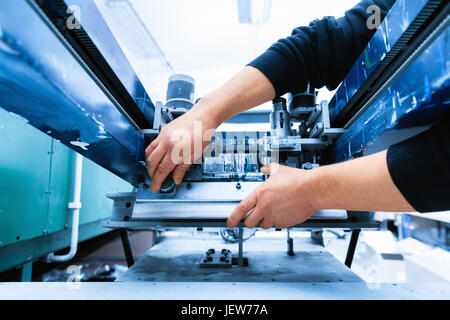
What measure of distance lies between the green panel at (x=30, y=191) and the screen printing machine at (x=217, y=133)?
469 mm

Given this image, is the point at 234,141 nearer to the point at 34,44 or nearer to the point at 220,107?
the point at 220,107

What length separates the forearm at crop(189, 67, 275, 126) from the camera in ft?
1.90

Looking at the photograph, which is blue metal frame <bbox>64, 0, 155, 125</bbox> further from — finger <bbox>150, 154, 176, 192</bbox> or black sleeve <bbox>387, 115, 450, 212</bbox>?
black sleeve <bbox>387, 115, 450, 212</bbox>

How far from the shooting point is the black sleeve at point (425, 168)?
1.11 feet

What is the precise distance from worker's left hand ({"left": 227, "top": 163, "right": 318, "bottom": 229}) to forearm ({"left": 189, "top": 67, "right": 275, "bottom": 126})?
0.20m

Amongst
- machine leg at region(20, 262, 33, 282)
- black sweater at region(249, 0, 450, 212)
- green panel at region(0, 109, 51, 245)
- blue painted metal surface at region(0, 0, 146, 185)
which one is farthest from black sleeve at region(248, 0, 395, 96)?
machine leg at region(20, 262, 33, 282)

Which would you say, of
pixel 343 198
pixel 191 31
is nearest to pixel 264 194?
pixel 343 198

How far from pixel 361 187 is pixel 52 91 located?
0.55m

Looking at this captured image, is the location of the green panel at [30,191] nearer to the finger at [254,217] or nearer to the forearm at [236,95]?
the forearm at [236,95]

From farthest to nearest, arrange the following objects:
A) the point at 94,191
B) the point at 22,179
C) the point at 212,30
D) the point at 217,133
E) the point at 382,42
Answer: the point at 212,30 < the point at 94,191 < the point at 22,179 < the point at 217,133 < the point at 382,42

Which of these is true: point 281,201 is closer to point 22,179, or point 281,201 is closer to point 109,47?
point 109,47

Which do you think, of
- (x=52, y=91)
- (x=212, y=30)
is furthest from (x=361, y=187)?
(x=212, y=30)

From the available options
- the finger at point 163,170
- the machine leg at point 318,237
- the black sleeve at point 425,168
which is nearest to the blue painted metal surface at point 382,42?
the black sleeve at point 425,168

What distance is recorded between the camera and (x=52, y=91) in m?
0.36
